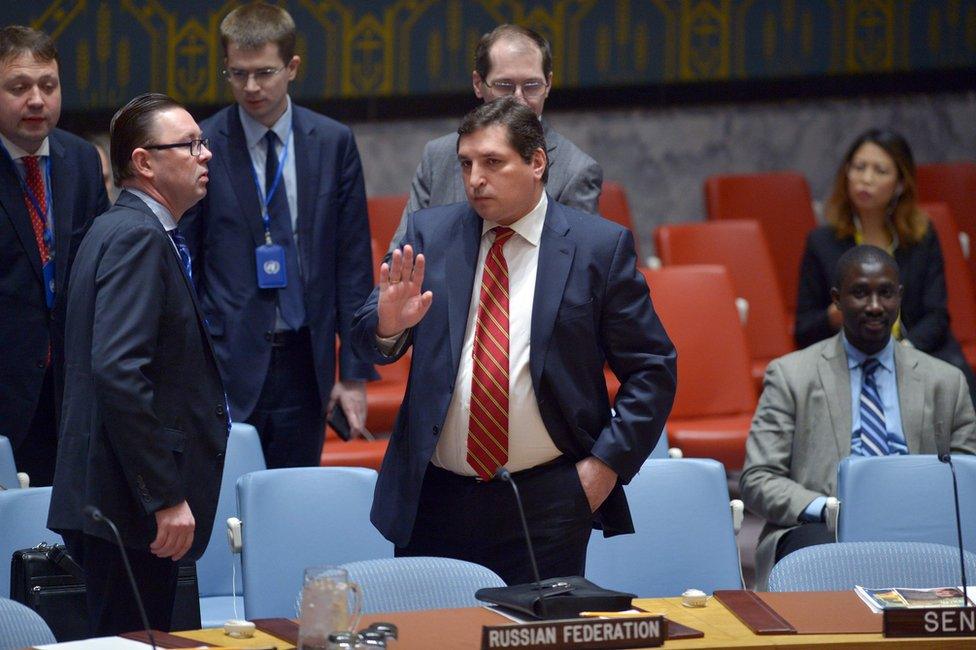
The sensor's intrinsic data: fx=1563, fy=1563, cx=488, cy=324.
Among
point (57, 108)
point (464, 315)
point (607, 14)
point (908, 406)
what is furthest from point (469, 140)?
point (607, 14)

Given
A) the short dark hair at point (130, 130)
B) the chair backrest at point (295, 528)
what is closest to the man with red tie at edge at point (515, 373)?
the chair backrest at point (295, 528)

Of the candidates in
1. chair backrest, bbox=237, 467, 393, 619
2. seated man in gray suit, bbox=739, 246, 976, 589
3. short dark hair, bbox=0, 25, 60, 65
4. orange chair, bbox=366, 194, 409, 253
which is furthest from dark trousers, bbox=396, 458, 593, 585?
orange chair, bbox=366, 194, 409, 253

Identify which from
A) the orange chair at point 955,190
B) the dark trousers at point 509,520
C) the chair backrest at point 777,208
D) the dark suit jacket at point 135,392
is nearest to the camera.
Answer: the dark suit jacket at point 135,392

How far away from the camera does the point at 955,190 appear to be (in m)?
6.82

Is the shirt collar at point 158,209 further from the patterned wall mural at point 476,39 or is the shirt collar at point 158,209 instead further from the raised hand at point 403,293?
the patterned wall mural at point 476,39

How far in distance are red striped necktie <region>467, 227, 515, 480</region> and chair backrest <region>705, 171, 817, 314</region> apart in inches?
138

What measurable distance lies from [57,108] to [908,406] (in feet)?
7.98

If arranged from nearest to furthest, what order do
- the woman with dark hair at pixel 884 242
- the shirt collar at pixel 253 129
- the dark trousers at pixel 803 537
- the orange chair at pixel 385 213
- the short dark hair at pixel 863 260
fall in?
1. the dark trousers at pixel 803 537
2. the shirt collar at pixel 253 129
3. the short dark hair at pixel 863 260
4. the woman with dark hair at pixel 884 242
5. the orange chair at pixel 385 213

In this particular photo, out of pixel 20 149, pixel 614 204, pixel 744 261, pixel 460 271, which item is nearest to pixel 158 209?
pixel 460 271

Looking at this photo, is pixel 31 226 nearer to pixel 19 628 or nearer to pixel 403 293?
pixel 403 293

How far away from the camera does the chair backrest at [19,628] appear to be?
105 inches

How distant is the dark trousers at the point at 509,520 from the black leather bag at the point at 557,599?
383 mm

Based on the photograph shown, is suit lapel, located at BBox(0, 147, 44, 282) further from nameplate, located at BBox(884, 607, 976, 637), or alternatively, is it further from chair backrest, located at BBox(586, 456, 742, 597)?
nameplate, located at BBox(884, 607, 976, 637)

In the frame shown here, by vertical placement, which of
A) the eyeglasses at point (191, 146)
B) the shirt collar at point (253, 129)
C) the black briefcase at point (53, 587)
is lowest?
the black briefcase at point (53, 587)
